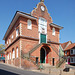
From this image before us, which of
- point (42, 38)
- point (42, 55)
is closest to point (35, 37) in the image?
point (42, 38)

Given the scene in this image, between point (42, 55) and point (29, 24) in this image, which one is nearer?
point (29, 24)

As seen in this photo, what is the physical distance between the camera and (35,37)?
838 inches

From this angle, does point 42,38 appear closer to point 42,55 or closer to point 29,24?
point 42,55

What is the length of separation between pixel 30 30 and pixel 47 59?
7.71 meters

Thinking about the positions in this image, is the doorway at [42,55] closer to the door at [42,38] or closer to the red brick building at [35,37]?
the red brick building at [35,37]

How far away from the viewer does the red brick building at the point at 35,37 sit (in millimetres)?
19172

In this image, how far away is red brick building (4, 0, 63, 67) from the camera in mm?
19172

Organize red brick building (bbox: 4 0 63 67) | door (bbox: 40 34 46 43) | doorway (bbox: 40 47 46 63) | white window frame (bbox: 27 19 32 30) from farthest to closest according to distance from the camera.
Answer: doorway (bbox: 40 47 46 63)
door (bbox: 40 34 46 43)
white window frame (bbox: 27 19 32 30)
red brick building (bbox: 4 0 63 67)

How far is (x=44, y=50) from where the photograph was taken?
76.7ft

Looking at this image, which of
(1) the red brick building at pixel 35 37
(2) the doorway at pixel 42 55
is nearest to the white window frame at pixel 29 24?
(1) the red brick building at pixel 35 37

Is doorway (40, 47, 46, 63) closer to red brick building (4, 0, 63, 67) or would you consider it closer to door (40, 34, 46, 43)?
red brick building (4, 0, 63, 67)

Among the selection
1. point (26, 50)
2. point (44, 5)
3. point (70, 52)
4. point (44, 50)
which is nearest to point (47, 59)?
point (44, 50)

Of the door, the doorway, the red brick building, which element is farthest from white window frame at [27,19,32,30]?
the doorway

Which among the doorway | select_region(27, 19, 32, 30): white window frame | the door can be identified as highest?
select_region(27, 19, 32, 30): white window frame
